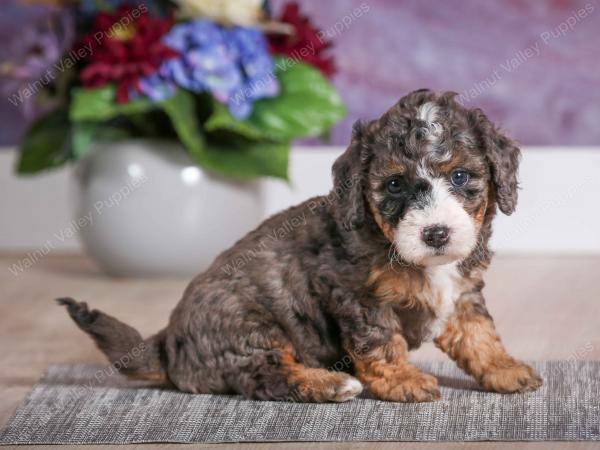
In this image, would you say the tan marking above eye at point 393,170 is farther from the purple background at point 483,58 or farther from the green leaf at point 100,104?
the purple background at point 483,58

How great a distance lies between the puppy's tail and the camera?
11.5 feet

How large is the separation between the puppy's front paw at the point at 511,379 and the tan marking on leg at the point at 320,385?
412mm

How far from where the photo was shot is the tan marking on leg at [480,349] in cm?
337

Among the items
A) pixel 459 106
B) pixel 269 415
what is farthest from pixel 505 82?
pixel 269 415

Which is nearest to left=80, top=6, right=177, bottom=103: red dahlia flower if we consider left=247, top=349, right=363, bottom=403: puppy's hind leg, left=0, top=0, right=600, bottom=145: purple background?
left=0, top=0, right=600, bottom=145: purple background

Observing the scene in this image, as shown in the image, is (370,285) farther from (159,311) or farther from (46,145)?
(46,145)

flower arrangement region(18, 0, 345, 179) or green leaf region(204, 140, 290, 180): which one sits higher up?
flower arrangement region(18, 0, 345, 179)

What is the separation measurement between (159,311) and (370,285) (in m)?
2.16

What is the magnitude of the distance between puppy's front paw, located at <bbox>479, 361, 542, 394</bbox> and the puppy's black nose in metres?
0.56

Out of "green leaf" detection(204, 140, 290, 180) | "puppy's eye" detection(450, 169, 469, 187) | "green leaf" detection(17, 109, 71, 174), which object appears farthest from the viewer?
"green leaf" detection(17, 109, 71, 174)

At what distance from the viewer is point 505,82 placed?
645 cm

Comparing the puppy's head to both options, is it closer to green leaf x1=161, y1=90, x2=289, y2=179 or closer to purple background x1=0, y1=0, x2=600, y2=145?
green leaf x1=161, y1=90, x2=289, y2=179

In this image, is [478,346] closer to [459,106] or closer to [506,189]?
[506,189]

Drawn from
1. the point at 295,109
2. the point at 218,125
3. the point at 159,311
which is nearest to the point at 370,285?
the point at 159,311
